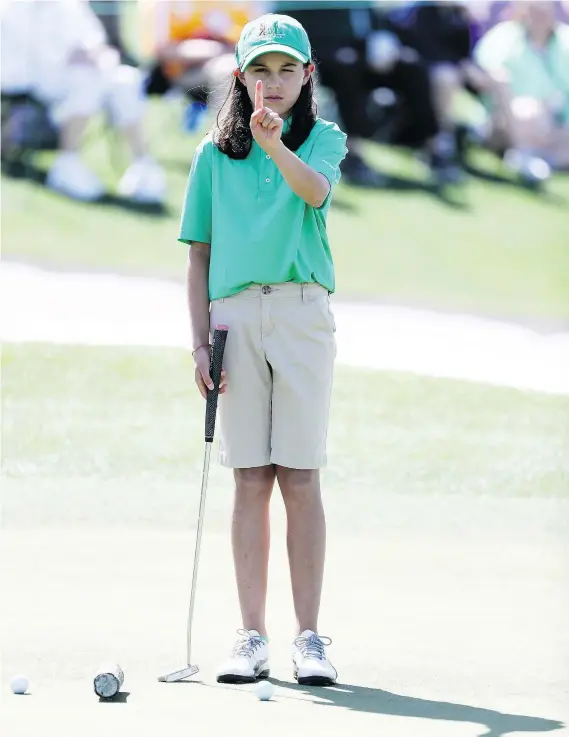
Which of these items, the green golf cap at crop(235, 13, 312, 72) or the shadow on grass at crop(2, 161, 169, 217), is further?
the shadow on grass at crop(2, 161, 169, 217)

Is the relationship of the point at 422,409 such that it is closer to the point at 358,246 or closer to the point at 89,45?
the point at 358,246

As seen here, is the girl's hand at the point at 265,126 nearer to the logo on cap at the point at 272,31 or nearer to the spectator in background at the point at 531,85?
the logo on cap at the point at 272,31

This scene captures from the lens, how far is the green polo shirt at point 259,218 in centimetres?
398

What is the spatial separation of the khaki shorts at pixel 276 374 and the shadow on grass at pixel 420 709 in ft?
2.02

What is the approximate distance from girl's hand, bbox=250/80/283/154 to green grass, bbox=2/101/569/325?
290 inches

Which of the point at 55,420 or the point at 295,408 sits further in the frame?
the point at 55,420

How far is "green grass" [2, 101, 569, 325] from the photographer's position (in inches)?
445

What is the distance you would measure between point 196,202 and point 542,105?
325 inches

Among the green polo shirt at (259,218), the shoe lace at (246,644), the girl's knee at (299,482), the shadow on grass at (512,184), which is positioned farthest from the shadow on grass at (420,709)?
the shadow on grass at (512,184)

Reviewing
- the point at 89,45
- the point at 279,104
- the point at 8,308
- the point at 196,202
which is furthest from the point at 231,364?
the point at 89,45

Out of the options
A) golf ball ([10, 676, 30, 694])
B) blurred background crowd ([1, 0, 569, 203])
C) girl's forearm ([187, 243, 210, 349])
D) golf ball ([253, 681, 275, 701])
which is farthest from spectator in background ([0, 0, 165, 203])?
golf ball ([253, 681, 275, 701])

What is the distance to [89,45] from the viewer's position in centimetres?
1188

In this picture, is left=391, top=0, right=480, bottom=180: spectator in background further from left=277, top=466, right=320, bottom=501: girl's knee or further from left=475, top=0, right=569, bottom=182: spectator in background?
left=277, top=466, right=320, bottom=501: girl's knee

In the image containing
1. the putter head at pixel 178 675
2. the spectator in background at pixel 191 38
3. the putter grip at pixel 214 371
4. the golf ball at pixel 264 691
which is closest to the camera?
the golf ball at pixel 264 691
